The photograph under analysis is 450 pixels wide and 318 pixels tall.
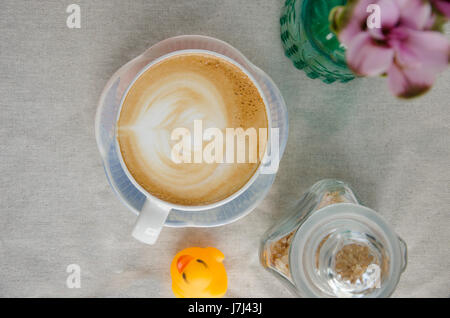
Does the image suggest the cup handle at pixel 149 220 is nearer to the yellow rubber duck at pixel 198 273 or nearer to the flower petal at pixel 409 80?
the yellow rubber duck at pixel 198 273

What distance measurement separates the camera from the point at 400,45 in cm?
36

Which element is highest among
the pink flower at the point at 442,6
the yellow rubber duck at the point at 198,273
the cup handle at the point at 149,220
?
the pink flower at the point at 442,6

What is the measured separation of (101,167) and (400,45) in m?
0.47

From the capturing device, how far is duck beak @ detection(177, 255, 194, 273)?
1.87 feet

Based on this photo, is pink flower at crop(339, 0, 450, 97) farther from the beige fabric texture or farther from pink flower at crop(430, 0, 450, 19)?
the beige fabric texture

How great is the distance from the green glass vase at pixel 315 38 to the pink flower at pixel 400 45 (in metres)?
0.13


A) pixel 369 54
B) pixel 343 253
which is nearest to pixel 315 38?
pixel 369 54

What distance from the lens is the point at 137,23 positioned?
1.95 feet

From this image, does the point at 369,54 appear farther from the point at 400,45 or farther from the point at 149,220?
the point at 149,220

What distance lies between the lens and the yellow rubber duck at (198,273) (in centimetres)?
56

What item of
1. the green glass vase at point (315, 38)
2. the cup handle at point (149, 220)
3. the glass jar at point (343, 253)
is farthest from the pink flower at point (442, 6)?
the cup handle at point (149, 220)

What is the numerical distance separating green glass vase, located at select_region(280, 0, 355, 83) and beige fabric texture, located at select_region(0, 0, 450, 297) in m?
0.04
